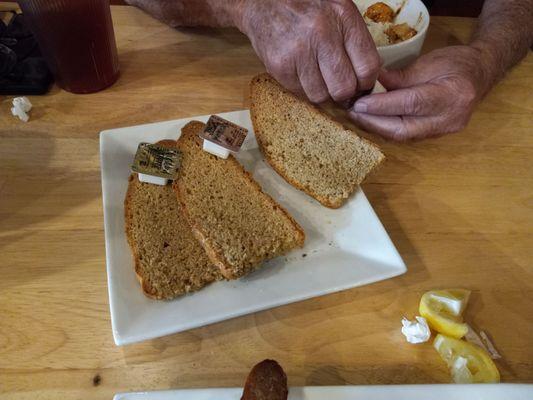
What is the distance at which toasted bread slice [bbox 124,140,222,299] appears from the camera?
0.99m

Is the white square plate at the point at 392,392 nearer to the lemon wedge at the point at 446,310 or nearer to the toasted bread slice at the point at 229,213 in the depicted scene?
the lemon wedge at the point at 446,310

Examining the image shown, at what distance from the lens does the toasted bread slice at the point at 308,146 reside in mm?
1251

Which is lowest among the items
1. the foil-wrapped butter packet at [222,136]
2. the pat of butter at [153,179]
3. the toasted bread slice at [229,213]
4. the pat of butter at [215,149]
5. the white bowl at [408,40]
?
the toasted bread slice at [229,213]

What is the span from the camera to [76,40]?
1417mm

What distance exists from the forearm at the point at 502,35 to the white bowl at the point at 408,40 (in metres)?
0.22

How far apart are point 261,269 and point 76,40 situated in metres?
0.98

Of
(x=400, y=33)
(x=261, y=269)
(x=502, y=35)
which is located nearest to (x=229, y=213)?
(x=261, y=269)

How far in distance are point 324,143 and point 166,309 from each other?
2.33 feet

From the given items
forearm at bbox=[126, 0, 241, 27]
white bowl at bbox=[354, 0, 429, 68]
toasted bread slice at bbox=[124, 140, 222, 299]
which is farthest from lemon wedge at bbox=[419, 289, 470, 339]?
forearm at bbox=[126, 0, 241, 27]

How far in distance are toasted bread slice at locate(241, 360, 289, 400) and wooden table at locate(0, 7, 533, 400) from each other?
0.15 metres

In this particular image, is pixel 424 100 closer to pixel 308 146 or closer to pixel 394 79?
pixel 394 79

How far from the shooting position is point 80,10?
136 cm

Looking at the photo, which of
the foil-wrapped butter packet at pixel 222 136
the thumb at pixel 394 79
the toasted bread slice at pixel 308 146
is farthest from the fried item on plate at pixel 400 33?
the foil-wrapped butter packet at pixel 222 136

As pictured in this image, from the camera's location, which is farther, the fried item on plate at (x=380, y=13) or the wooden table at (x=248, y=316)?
the fried item on plate at (x=380, y=13)
